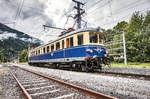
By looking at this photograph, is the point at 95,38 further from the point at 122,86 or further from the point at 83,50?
the point at 122,86

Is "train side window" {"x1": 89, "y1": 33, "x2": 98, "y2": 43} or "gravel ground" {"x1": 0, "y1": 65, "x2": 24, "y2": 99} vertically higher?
"train side window" {"x1": 89, "y1": 33, "x2": 98, "y2": 43}

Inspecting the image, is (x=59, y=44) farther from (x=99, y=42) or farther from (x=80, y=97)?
(x=80, y=97)

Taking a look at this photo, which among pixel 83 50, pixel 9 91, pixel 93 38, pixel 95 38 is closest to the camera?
pixel 9 91

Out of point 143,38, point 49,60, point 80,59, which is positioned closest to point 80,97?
point 80,59

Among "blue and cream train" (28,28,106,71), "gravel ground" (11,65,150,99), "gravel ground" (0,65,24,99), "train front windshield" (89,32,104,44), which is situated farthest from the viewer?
"train front windshield" (89,32,104,44)

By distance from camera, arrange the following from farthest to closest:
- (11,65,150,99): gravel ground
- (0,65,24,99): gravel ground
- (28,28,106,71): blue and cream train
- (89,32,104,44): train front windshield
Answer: (89,32,104,44): train front windshield, (28,28,106,71): blue and cream train, (0,65,24,99): gravel ground, (11,65,150,99): gravel ground

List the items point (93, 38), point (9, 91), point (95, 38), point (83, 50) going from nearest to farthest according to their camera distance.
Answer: point (9, 91) < point (83, 50) < point (93, 38) < point (95, 38)

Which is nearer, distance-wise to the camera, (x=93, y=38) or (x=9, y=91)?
(x=9, y=91)

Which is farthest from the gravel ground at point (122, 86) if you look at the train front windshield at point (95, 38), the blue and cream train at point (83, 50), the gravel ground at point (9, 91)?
the train front windshield at point (95, 38)

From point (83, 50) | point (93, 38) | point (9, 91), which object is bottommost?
point (9, 91)

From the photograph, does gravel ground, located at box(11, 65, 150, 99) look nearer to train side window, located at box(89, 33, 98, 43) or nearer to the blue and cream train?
the blue and cream train

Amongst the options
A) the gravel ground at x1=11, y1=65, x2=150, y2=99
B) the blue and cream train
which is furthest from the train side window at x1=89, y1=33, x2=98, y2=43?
the gravel ground at x1=11, y1=65, x2=150, y2=99

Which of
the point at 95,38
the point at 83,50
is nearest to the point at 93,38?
the point at 95,38

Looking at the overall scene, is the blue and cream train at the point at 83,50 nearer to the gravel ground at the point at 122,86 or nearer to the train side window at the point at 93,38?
the train side window at the point at 93,38
